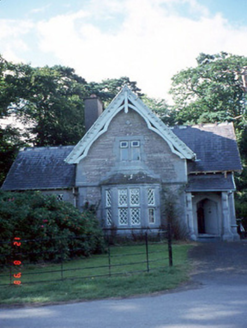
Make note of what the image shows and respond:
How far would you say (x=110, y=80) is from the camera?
171ft

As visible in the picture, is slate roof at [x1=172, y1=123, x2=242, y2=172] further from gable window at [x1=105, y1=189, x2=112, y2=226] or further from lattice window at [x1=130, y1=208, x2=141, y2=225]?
gable window at [x1=105, y1=189, x2=112, y2=226]

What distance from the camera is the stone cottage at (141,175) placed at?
20.6 m

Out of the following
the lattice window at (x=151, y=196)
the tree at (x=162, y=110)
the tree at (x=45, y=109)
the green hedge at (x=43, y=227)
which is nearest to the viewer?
the green hedge at (x=43, y=227)

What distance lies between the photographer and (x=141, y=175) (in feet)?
68.2

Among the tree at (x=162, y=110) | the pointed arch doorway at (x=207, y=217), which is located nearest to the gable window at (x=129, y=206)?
the pointed arch doorway at (x=207, y=217)

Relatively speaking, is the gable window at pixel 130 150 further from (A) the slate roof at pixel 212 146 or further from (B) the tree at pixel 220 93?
(B) the tree at pixel 220 93

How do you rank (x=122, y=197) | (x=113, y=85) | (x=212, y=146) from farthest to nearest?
1. (x=113, y=85)
2. (x=212, y=146)
3. (x=122, y=197)

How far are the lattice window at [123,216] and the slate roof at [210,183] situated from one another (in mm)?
3917

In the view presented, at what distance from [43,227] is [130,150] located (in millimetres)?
9373

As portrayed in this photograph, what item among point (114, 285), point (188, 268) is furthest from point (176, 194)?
point (114, 285)

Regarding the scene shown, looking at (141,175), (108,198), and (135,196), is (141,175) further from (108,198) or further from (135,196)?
(108,198)

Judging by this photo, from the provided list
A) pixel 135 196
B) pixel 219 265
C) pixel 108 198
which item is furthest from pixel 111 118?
pixel 219 265

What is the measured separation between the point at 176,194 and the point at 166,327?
15.4m

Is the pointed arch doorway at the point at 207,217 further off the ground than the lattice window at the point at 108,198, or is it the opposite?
the lattice window at the point at 108,198
